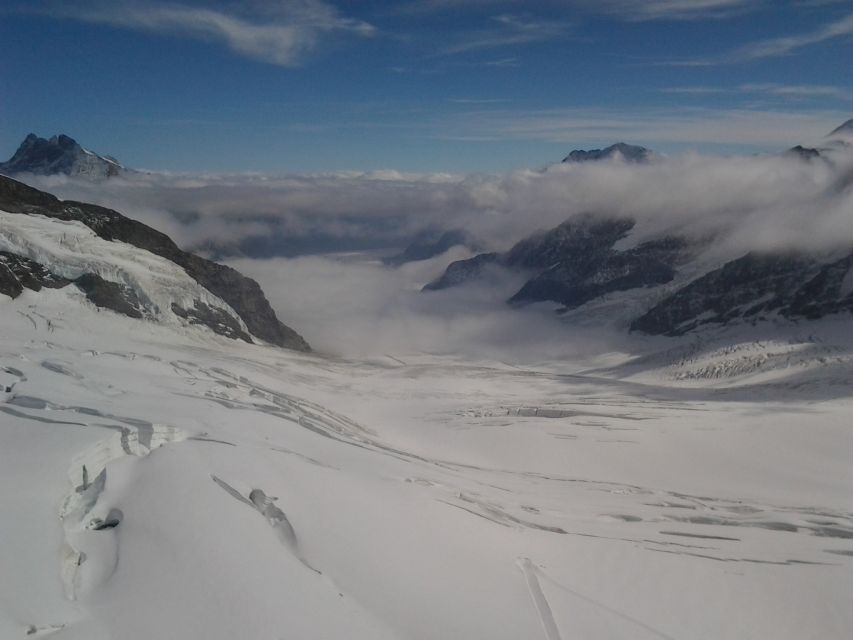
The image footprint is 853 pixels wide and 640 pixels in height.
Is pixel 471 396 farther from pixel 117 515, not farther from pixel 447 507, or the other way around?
pixel 117 515

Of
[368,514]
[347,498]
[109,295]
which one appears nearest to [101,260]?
[109,295]

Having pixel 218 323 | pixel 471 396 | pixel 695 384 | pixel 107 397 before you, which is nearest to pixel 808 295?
pixel 695 384

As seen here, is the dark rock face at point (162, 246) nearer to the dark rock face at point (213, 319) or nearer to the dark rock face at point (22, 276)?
the dark rock face at point (213, 319)

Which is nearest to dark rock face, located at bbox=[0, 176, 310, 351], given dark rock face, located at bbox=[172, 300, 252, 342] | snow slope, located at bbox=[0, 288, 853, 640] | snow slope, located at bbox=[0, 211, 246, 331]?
snow slope, located at bbox=[0, 211, 246, 331]

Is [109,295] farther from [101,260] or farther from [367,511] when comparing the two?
[367,511]

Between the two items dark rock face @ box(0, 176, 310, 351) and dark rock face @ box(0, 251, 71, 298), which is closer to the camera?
dark rock face @ box(0, 251, 71, 298)

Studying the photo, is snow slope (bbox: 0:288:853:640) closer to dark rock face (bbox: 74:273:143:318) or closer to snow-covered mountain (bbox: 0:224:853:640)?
snow-covered mountain (bbox: 0:224:853:640)
